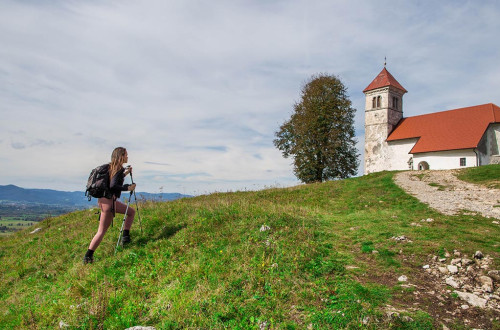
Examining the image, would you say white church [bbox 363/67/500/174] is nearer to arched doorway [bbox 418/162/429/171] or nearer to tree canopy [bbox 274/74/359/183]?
arched doorway [bbox 418/162/429/171]

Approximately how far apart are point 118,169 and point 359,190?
14266 mm

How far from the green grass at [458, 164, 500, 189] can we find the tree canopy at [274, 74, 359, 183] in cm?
1513

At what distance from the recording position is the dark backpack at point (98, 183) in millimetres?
7418

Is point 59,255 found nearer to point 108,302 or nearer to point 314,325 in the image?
point 108,302

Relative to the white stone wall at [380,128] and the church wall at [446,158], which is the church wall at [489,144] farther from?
the white stone wall at [380,128]

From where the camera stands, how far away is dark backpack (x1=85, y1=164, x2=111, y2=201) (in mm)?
7418

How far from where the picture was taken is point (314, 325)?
13.5 ft

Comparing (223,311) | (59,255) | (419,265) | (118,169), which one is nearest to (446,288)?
(419,265)

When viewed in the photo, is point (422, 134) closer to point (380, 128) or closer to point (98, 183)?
point (380, 128)

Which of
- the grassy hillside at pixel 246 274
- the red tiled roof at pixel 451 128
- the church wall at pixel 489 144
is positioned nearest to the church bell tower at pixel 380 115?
the red tiled roof at pixel 451 128

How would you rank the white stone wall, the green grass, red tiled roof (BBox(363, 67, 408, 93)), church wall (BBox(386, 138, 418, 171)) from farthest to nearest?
red tiled roof (BBox(363, 67, 408, 93)) → the white stone wall → church wall (BBox(386, 138, 418, 171)) → the green grass

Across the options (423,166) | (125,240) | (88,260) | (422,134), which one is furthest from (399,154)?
(88,260)

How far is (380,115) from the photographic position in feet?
139

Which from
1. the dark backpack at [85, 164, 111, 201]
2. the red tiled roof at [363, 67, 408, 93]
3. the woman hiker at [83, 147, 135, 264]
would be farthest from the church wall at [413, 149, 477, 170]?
the dark backpack at [85, 164, 111, 201]
